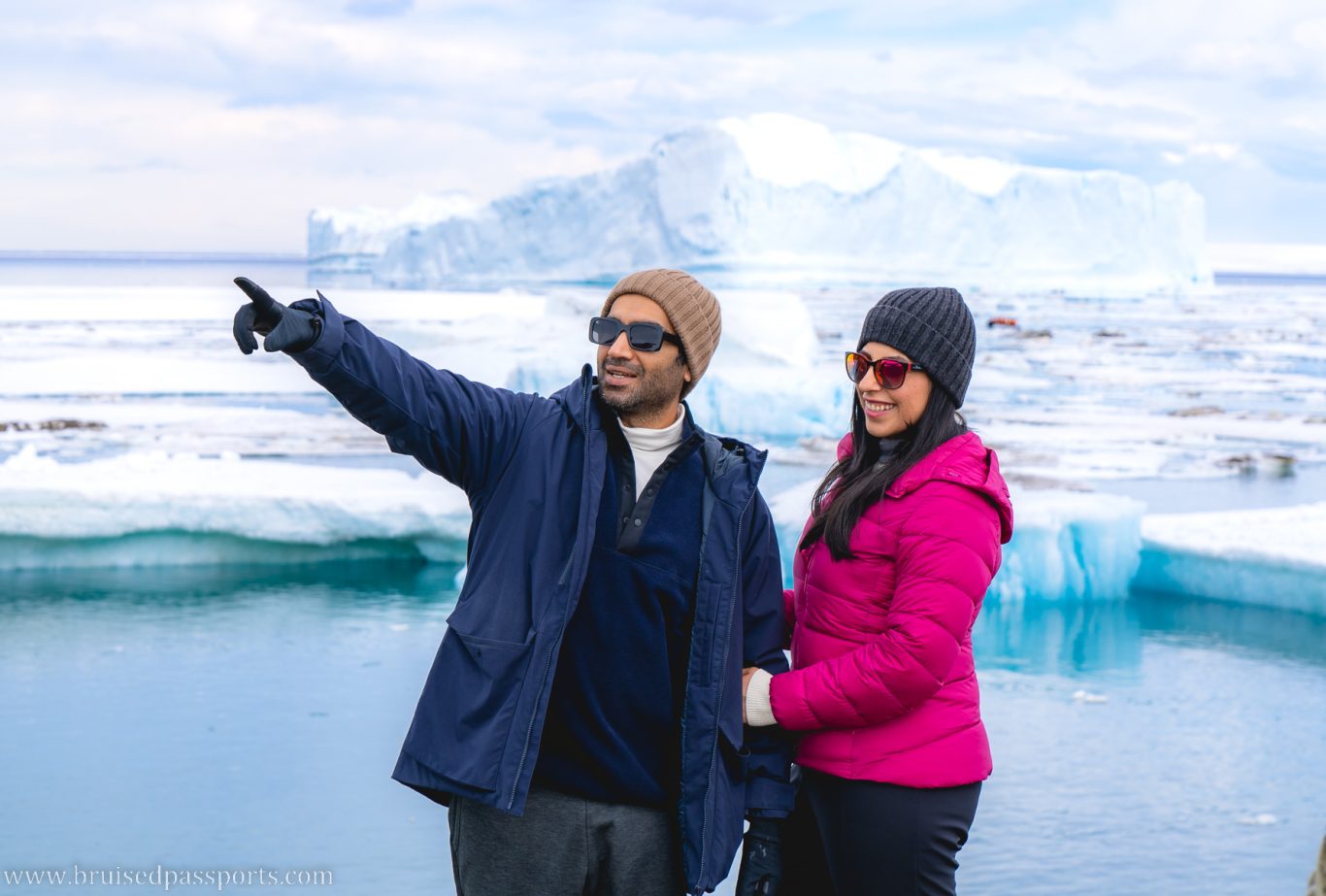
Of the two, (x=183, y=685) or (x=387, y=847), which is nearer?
(x=387, y=847)

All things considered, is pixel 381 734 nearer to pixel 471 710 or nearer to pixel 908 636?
pixel 471 710

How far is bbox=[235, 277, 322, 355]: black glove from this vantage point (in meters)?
1.48

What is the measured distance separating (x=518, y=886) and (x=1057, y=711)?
3.93 meters

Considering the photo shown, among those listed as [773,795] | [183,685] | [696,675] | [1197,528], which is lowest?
[183,685]

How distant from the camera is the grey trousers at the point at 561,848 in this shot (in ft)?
5.55

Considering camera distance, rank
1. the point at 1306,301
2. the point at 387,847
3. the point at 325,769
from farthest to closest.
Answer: the point at 1306,301
the point at 325,769
the point at 387,847

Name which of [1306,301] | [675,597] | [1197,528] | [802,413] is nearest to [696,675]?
[675,597]

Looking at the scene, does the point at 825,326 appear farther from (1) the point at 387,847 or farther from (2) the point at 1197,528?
(1) the point at 387,847

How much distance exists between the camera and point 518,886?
1699 millimetres

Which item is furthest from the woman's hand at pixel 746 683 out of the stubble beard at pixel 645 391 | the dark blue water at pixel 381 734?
the dark blue water at pixel 381 734

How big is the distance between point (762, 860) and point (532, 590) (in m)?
0.52

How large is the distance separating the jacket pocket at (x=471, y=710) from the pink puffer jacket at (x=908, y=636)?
37cm

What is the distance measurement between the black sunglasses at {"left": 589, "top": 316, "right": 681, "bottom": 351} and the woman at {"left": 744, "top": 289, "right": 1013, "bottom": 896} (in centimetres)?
28

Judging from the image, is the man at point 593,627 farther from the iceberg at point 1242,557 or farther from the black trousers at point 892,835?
the iceberg at point 1242,557
